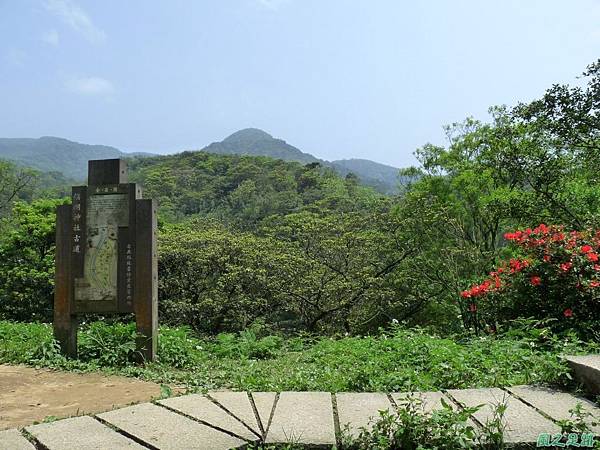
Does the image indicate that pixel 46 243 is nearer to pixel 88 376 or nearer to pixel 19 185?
pixel 88 376

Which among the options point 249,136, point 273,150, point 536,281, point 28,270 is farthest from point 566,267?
point 249,136

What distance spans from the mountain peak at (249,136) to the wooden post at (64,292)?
155 meters

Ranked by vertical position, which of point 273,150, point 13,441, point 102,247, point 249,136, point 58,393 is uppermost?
point 249,136

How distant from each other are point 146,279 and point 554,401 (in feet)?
14.0

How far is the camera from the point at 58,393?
4254 millimetres

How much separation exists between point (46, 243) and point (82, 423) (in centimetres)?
1070

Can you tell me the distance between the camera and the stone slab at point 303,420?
2420 millimetres

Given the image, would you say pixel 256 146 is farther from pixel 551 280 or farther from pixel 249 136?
pixel 551 280

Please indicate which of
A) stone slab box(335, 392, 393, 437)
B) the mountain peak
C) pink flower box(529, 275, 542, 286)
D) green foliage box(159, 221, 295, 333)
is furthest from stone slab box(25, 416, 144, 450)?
the mountain peak

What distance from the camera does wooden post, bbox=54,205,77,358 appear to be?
5.60 meters

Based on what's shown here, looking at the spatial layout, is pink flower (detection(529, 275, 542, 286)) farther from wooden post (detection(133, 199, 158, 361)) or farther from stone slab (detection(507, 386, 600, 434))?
wooden post (detection(133, 199, 158, 361))

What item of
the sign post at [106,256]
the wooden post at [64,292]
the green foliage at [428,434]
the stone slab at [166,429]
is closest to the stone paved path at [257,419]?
the stone slab at [166,429]

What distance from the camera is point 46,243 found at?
12125 mm

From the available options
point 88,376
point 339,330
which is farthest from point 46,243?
point 88,376
